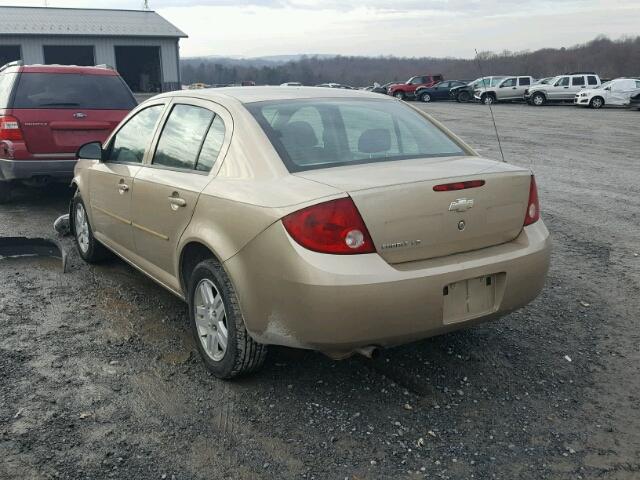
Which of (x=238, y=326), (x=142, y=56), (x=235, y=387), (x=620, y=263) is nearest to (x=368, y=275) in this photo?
(x=238, y=326)

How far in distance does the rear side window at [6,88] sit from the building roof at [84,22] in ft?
89.8

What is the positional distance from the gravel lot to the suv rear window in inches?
137

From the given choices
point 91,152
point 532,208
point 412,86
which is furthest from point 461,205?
point 412,86

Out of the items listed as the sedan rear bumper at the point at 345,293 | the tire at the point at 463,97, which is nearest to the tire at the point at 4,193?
the sedan rear bumper at the point at 345,293

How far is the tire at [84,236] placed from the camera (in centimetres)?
557

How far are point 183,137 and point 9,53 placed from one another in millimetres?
34759

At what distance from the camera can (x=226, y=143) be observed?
3.56 metres

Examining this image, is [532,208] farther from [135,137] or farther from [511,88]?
[511,88]

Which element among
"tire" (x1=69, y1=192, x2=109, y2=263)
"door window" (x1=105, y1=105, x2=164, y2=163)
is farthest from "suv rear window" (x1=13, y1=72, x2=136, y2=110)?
"door window" (x1=105, y1=105, x2=164, y2=163)

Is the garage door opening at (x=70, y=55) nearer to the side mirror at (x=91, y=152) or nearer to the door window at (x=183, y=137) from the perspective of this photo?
the side mirror at (x=91, y=152)

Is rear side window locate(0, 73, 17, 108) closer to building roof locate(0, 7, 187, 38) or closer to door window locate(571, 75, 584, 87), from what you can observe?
building roof locate(0, 7, 187, 38)

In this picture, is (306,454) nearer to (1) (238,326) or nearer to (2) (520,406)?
(1) (238,326)

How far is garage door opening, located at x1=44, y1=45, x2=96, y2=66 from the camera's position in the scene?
3588 cm

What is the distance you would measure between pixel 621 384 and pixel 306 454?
1.85 metres
